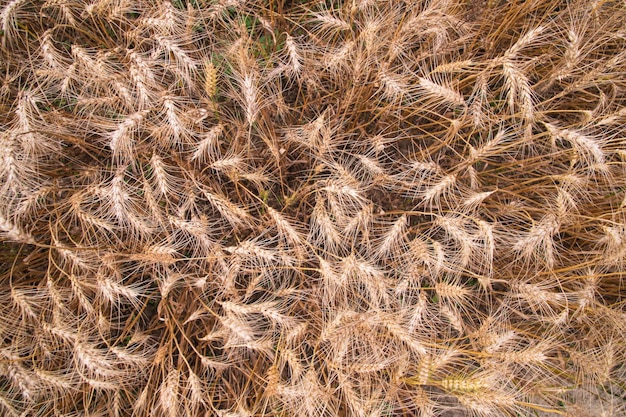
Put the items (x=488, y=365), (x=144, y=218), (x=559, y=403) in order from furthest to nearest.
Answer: (x=559, y=403) < (x=144, y=218) < (x=488, y=365)

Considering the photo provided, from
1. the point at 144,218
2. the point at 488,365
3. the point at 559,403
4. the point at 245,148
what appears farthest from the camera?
the point at 559,403

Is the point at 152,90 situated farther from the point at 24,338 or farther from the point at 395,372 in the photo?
the point at 395,372

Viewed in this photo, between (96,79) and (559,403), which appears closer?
(96,79)

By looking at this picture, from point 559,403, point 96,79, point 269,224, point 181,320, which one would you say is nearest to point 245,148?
point 269,224

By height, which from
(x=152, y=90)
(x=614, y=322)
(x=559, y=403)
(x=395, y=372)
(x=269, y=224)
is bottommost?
(x=559, y=403)

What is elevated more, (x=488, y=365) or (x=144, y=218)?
(x=144, y=218)

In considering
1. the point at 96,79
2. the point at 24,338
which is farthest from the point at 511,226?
the point at 24,338
